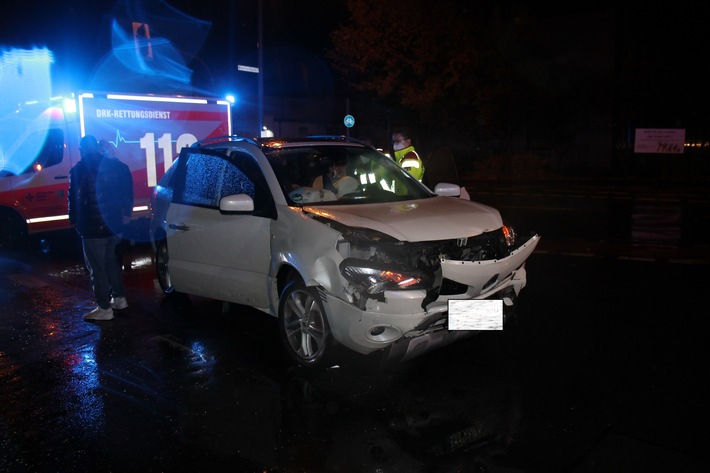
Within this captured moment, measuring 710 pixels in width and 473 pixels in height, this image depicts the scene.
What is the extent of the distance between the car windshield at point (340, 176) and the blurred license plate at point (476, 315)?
4.73 ft

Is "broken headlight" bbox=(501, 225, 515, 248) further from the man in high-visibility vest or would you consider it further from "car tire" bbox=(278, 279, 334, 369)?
the man in high-visibility vest

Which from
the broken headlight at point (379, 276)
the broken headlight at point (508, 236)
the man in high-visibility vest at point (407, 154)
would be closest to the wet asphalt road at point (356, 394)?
the broken headlight at point (379, 276)

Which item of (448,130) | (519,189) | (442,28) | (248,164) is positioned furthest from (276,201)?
(448,130)

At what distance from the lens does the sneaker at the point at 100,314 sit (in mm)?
6781

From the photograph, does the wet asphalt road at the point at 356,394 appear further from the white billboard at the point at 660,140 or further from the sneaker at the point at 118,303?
the white billboard at the point at 660,140

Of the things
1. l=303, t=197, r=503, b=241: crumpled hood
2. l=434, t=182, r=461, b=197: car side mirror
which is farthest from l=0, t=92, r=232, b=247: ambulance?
l=303, t=197, r=503, b=241: crumpled hood

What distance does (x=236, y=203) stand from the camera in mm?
5406

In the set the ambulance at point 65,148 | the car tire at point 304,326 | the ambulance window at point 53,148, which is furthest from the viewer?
the ambulance window at point 53,148

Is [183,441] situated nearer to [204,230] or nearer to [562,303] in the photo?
[204,230]

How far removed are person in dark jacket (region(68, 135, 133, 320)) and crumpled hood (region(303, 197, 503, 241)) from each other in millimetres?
2579

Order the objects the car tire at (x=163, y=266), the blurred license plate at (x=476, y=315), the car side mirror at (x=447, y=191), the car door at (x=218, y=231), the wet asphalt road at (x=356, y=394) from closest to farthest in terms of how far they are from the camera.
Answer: the wet asphalt road at (x=356, y=394), the blurred license plate at (x=476, y=315), the car door at (x=218, y=231), the car side mirror at (x=447, y=191), the car tire at (x=163, y=266)

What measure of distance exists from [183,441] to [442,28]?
1102 inches

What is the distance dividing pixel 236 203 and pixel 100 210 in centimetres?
206

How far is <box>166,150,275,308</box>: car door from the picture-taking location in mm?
5625
